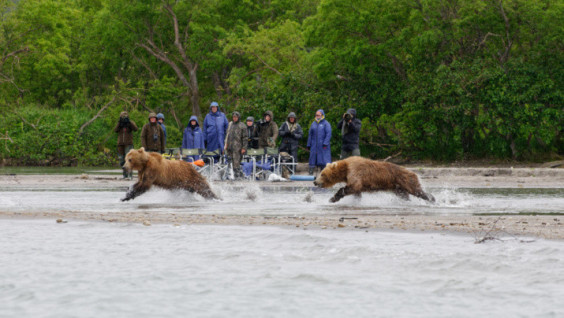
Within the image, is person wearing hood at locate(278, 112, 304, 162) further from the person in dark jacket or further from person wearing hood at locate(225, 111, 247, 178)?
the person in dark jacket

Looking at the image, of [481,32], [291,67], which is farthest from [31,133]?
[481,32]

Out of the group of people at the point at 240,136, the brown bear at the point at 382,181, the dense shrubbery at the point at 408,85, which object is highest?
the dense shrubbery at the point at 408,85

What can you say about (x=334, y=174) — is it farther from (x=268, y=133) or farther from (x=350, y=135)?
(x=268, y=133)

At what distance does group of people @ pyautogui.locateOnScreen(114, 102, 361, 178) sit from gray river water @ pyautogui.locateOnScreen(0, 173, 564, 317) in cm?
1181

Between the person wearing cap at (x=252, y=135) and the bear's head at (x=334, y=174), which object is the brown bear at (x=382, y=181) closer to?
the bear's head at (x=334, y=174)

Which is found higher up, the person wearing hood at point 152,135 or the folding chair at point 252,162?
the person wearing hood at point 152,135

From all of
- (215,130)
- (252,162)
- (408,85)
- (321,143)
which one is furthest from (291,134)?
(408,85)

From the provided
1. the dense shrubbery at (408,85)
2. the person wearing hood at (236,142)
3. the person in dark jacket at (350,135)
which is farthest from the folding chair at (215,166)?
the dense shrubbery at (408,85)

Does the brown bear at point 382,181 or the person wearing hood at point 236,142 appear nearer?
the brown bear at point 382,181

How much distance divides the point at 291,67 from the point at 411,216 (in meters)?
32.2

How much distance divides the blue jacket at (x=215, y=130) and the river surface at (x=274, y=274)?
14331 mm

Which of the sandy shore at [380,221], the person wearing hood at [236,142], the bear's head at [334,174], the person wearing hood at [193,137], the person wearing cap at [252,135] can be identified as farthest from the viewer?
the person wearing cap at [252,135]

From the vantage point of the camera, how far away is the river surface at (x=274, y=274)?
19.4 ft

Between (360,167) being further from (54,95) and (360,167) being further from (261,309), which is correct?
(54,95)
